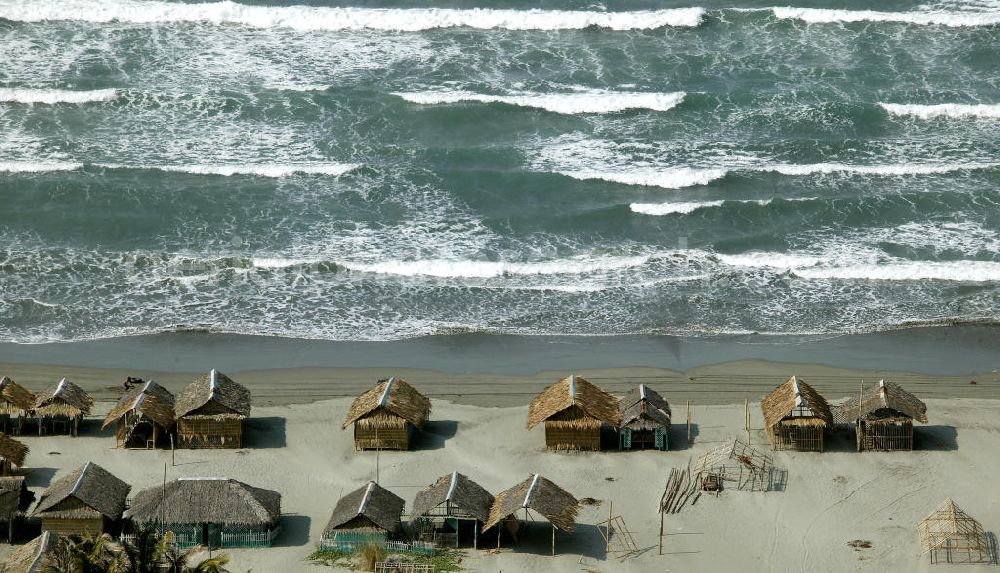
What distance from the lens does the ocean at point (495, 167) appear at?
41188 mm

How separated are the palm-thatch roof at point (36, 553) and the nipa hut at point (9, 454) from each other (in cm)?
355

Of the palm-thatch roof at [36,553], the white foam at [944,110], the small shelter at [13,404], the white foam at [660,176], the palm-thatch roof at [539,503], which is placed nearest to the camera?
the palm-thatch roof at [36,553]

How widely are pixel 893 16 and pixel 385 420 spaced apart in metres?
33.1

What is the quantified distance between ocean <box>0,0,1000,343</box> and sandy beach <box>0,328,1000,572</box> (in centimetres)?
301

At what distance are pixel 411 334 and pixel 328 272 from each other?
4.49m

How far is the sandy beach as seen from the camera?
2962 cm

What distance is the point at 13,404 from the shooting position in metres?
33.5

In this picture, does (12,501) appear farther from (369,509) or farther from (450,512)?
(450,512)

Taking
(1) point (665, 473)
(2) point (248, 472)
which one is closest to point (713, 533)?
(1) point (665, 473)

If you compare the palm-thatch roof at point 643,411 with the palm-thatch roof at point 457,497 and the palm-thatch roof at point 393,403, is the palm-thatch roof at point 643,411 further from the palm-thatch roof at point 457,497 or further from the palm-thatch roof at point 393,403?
the palm-thatch roof at point 393,403

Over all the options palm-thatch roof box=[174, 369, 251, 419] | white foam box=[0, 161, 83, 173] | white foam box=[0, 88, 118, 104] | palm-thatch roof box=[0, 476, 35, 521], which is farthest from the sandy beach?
white foam box=[0, 88, 118, 104]

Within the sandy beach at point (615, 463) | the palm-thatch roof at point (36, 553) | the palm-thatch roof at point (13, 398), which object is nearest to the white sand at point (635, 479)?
the sandy beach at point (615, 463)

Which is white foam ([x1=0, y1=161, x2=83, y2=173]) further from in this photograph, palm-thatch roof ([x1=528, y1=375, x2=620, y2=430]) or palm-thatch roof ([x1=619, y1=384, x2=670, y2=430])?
palm-thatch roof ([x1=619, y1=384, x2=670, y2=430])

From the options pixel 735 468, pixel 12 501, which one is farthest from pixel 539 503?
pixel 12 501
